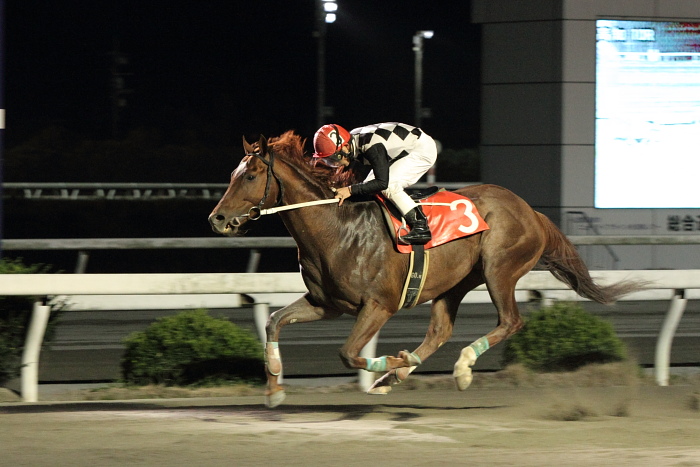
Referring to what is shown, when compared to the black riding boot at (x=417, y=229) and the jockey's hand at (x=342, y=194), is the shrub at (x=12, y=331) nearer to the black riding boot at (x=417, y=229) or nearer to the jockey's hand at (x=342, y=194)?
the jockey's hand at (x=342, y=194)

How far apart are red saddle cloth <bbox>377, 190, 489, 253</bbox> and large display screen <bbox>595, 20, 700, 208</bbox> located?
917 cm

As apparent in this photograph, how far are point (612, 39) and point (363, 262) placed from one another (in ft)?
34.8

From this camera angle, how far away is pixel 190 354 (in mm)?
7074

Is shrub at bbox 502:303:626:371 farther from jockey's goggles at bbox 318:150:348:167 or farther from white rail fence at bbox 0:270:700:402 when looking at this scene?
jockey's goggles at bbox 318:150:348:167

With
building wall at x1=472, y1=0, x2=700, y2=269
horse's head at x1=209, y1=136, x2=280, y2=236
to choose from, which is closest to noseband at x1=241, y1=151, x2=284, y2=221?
horse's head at x1=209, y1=136, x2=280, y2=236

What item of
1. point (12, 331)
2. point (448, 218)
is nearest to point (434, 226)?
point (448, 218)

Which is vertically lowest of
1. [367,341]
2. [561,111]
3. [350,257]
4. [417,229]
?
[367,341]

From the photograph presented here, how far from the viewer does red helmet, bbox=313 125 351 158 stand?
619 cm

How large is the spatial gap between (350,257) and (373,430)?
1058 mm

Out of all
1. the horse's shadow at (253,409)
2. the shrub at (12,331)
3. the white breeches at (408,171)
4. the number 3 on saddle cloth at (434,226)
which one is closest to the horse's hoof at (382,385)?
the horse's shadow at (253,409)

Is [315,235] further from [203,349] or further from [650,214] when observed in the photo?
[650,214]

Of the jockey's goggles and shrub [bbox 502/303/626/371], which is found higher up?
the jockey's goggles

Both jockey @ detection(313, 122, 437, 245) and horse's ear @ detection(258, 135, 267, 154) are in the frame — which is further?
jockey @ detection(313, 122, 437, 245)

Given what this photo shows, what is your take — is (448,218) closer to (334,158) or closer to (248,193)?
(334,158)
